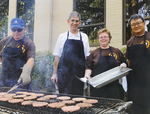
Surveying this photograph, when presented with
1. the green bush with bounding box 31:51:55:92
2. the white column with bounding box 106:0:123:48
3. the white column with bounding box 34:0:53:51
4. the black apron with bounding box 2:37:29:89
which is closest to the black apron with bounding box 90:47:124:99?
the white column with bounding box 106:0:123:48

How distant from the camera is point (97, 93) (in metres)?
2.61

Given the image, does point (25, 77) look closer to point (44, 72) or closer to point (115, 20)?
point (44, 72)

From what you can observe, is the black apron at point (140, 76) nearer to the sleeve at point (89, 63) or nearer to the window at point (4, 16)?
the sleeve at point (89, 63)

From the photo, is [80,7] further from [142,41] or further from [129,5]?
[142,41]

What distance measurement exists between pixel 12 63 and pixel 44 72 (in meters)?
1.30

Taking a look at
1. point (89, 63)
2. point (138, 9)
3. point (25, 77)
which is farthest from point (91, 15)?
point (25, 77)

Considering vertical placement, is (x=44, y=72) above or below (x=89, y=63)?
below

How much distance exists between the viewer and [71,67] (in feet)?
9.23

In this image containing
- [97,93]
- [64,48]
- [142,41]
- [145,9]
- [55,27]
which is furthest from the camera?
[55,27]

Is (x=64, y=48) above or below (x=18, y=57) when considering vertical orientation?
above

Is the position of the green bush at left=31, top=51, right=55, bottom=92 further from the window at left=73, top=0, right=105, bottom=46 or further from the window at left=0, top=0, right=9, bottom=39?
the window at left=0, top=0, right=9, bottom=39

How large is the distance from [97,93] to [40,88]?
2.35 metres

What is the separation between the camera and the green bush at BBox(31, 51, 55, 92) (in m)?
4.05

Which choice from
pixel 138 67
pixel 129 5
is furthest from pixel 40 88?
pixel 129 5
